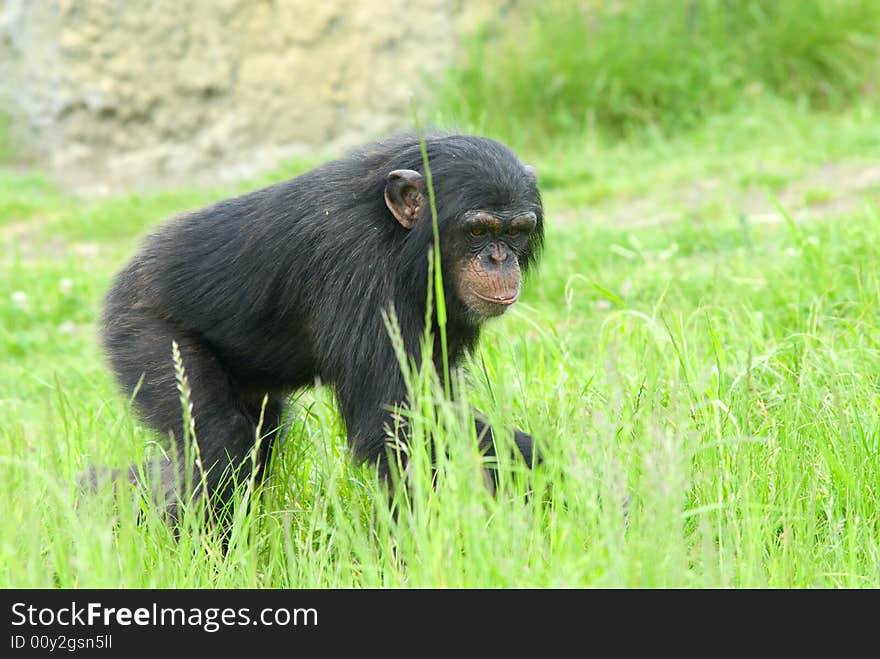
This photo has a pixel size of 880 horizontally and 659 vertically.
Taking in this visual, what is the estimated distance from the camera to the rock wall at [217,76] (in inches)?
470

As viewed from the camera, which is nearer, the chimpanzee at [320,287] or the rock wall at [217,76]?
the chimpanzee at [320,287]

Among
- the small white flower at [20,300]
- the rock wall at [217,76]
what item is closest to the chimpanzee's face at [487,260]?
the small white flower at [20,300]

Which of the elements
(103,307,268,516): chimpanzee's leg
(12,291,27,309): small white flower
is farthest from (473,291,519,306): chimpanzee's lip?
(12,291,27,309): small white flower

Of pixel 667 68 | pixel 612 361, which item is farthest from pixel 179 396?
pixel 667 68

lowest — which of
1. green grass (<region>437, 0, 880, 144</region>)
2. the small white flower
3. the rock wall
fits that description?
the small white flower

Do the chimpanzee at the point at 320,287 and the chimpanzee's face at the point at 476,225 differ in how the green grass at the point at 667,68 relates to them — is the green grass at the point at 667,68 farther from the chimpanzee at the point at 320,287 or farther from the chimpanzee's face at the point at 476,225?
the chimpanzee's face at the point at 476,225

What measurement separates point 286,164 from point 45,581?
26.9 ft

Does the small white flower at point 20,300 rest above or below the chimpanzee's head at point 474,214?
above

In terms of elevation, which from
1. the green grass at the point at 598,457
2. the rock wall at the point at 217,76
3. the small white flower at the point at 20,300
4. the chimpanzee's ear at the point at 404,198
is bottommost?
the green grass at the point at 598,457

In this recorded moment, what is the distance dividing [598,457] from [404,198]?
1229mm

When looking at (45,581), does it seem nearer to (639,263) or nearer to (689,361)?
(689,361)

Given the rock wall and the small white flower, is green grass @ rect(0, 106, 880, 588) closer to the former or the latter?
the small white flower

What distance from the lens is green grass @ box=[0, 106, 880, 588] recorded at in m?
3.21

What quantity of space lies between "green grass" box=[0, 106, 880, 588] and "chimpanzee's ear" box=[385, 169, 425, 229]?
70cm
